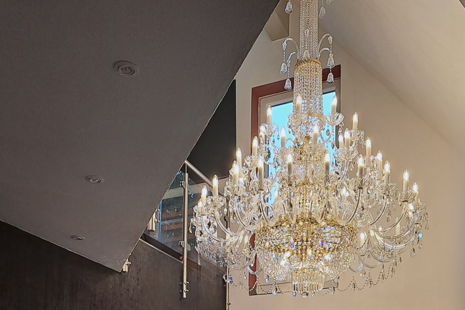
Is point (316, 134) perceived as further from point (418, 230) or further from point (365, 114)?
point (365, 114)

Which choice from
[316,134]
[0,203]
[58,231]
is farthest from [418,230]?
[0,203]

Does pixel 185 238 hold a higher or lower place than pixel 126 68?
lower

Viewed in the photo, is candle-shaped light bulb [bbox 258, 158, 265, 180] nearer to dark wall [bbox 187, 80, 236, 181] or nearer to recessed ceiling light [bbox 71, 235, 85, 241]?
recessed ceiling light [bbox 71, 235, 85, 241]

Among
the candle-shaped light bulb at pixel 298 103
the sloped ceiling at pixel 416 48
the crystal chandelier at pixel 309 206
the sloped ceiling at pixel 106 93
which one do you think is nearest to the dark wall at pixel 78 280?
the sloped ceiling at pixel 106 93

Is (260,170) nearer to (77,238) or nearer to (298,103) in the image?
(298,103)

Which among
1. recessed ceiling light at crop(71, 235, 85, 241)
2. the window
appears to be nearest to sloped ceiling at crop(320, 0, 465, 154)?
the window

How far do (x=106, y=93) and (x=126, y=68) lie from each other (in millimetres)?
205

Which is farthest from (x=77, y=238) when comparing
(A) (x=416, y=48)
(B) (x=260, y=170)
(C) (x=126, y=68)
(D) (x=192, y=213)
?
(A) (x=416, y=48)

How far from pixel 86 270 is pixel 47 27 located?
268 cm

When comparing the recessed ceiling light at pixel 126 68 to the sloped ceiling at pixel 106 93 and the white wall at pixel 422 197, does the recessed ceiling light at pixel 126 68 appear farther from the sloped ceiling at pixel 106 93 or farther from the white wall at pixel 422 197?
the white wall at pixel 422 197

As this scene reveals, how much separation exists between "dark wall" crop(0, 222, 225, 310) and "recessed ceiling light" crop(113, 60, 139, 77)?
1.92 metres

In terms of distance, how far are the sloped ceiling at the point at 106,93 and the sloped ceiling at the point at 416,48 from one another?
170 cm

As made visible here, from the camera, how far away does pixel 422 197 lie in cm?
600

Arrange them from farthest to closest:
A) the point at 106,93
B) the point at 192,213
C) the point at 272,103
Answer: the point at 272,103 < the point at 192,213 < the point at 106,93
